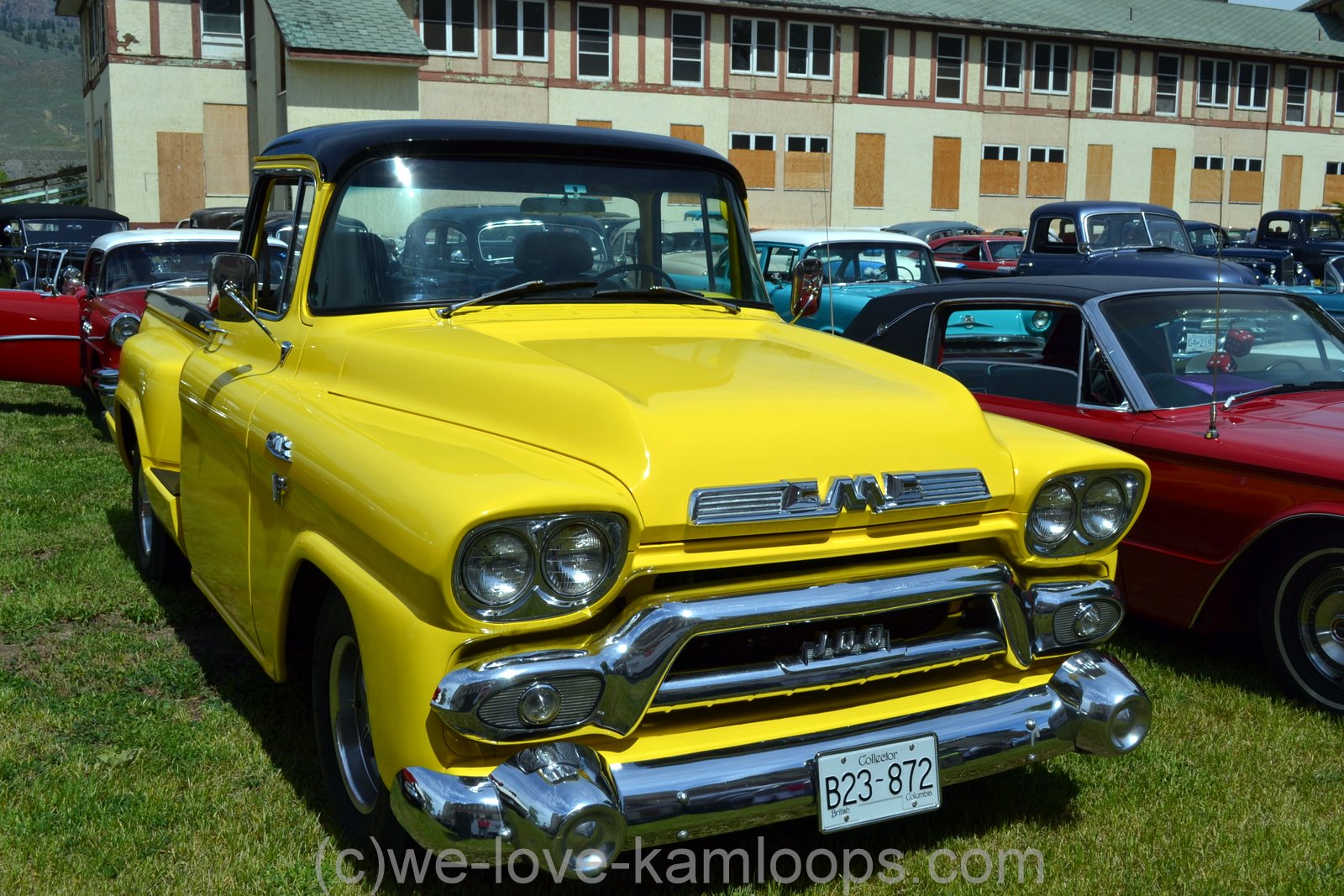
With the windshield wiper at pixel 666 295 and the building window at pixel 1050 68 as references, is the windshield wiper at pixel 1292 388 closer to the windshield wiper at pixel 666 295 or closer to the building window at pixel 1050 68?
the windshield wiper at pixel 666 295

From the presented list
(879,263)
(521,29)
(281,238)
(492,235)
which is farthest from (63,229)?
(492,235)

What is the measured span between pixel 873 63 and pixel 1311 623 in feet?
111

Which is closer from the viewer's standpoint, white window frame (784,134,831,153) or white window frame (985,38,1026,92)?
white window frame (784,134,831,153)

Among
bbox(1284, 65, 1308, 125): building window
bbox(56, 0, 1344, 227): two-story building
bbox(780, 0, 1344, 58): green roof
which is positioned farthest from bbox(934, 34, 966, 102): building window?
bbox(1284, 65, 1308, 125): building window

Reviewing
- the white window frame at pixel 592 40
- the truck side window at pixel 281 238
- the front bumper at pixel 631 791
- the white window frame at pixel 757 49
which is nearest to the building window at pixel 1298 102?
the white window frame at pixel 757 49

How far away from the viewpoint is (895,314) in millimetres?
6422

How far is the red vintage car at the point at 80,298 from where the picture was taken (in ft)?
33.0

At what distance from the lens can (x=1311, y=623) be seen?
14.9 ft

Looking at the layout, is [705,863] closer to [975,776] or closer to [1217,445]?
[975,776]

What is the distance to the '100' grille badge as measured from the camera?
2.88 m

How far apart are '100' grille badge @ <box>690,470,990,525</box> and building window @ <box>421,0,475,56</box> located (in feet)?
98.6

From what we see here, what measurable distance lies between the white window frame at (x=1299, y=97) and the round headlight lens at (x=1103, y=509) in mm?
43430

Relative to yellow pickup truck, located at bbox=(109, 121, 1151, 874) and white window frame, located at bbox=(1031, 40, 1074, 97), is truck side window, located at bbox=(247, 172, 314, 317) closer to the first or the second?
yellow pickup truck, located at bbox=(109, 121, 1151, 874)

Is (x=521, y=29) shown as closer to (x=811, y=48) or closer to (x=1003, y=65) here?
(x=811, y=48)
